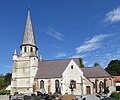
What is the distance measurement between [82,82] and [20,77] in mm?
14809

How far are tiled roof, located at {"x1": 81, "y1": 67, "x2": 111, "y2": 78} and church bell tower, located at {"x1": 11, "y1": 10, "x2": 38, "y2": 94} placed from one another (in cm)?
1235

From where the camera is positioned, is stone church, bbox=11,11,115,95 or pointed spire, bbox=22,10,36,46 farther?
pointed spire, bbox=22,10,36,46

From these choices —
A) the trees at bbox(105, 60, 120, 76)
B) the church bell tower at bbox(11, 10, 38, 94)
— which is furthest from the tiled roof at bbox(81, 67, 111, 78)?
the trees at bbox(105, 60, 120, 76)

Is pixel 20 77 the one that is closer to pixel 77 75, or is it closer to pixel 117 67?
pixel 77 75

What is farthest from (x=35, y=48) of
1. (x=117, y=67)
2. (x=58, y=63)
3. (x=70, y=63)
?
(x=117, y=67)

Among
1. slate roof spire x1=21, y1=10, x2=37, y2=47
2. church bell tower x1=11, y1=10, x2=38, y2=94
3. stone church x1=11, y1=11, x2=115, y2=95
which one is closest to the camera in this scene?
stone church x1=11, y1=11, x2=115, y2=95

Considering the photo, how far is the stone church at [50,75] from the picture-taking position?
4509 cm

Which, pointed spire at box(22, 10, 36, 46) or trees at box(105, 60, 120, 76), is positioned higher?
pointed spire at box(22, 10, 36, 46)

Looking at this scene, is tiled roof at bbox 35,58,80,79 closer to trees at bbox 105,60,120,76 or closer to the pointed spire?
the pointed spire

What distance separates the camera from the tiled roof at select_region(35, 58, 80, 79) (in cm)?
4744

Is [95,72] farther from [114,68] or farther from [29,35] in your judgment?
[114,68]

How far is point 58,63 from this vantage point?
51000mm

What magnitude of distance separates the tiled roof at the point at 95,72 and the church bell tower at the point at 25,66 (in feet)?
40.5

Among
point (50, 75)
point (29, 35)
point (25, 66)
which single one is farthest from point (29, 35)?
point (50, 75)
